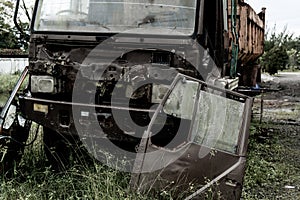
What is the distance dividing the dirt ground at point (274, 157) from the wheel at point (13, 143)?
8.62 ft

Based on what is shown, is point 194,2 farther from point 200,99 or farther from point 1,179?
point 1,179

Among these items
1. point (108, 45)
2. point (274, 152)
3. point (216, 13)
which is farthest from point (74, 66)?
point (274, 152)

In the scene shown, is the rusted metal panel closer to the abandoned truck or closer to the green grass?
the green grass

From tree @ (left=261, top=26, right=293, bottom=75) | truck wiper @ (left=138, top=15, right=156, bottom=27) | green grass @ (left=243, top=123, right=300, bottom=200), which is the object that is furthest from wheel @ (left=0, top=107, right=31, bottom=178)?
tree @ (left=261, top=26, right=293, bottom=75)

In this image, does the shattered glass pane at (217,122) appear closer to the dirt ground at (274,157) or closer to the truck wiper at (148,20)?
the dirt ground at (274,157)

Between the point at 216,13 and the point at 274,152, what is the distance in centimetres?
295

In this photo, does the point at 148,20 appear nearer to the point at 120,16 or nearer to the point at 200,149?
the point at 120,16

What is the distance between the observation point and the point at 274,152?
7.18 m

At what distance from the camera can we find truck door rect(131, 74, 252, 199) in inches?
150

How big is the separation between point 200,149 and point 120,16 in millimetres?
1930

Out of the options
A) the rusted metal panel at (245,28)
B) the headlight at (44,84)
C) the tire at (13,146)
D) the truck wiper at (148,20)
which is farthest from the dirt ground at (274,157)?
the tire at (13,146)

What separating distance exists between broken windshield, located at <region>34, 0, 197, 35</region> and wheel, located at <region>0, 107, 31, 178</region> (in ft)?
3.83

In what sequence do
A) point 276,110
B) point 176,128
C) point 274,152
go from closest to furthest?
point 176,128 → point 274,152 → point 276,110

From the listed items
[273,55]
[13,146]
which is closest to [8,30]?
[273,55]
